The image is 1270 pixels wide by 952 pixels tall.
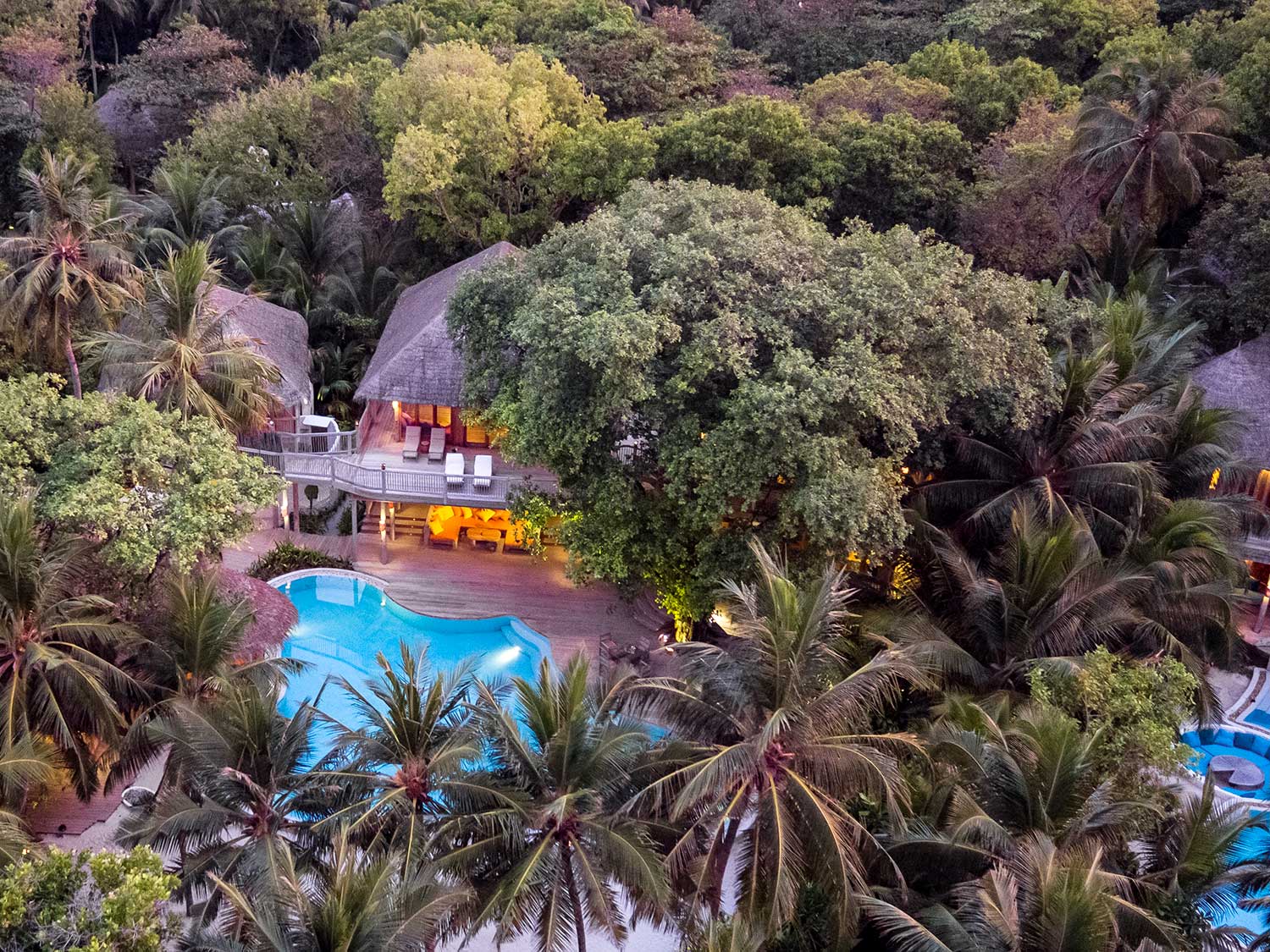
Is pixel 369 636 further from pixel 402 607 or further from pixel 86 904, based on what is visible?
pixel 86 904

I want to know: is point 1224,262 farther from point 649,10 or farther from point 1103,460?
point 649,10

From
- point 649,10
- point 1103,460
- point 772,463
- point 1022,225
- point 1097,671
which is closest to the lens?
point 1097,671

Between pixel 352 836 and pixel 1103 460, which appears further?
pixel 1103 460

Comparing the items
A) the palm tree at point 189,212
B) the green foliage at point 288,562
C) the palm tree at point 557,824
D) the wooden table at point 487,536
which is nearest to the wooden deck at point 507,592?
the wooden table at point 487,536

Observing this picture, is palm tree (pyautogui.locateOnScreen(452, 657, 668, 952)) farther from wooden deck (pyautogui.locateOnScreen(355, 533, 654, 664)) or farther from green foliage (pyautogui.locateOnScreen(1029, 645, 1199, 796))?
wooden deck (pyautogui.locateOnScreen(355, 533, 654, 664))

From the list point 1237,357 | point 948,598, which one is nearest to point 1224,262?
point 1237,357

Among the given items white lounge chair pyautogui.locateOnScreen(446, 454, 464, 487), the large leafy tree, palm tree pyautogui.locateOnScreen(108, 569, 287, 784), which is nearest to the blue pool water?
the large leafy tree
